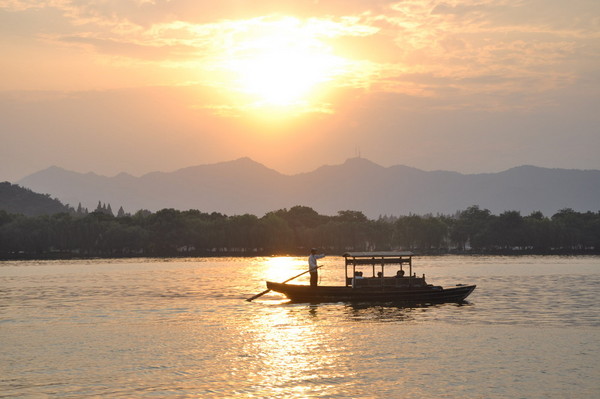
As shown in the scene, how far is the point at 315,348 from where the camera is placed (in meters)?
35.3

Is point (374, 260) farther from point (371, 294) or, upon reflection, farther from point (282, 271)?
point (282, 271)

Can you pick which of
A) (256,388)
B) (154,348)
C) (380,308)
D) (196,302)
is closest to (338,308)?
(380,308)

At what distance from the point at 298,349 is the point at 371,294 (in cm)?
2156

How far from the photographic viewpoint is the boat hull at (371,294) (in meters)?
55.9

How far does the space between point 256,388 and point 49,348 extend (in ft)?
51.6

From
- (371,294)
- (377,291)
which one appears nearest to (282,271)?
(371,294)

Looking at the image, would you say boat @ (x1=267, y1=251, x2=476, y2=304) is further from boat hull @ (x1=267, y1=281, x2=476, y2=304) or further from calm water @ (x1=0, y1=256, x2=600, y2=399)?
calm water @ (x1=0, y1=256, x2=600, y2=399)

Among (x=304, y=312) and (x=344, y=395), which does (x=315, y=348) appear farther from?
(x=304, y=312)

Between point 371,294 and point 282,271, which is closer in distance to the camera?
point 371,294

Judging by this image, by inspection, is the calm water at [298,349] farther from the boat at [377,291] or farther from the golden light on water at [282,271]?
the golden light on water at [282,271]

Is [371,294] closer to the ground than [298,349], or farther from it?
farther from it

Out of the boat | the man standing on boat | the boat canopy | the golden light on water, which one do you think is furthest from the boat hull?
the golden light on water

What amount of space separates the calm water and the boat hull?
97 cm

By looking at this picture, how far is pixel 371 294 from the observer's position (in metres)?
55.9
